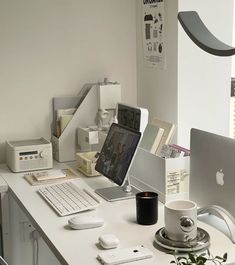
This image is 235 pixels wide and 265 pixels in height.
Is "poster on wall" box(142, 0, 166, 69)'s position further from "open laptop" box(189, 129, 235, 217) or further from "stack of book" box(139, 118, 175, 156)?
"open laptop" box(189, 129, 235, 217)

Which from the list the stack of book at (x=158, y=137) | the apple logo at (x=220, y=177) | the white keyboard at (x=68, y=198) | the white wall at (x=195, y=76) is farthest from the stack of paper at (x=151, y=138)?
the apple logo at (x=220, y=177)

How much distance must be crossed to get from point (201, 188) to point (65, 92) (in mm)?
1300

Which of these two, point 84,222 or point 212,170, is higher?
point 212,170

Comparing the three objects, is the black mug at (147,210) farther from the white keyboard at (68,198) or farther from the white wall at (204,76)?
the white wall at (204,76)

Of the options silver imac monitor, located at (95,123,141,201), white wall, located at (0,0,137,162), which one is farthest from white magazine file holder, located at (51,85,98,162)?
silver imac monitor, located at (95,123,141,201)

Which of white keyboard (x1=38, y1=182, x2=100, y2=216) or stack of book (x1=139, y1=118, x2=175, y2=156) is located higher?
stack of book (x1=139, y1=118, x2=175, y2=156)

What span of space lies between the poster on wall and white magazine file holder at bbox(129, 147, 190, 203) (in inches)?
27.7

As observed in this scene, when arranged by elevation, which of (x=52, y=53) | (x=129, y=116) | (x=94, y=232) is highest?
(x=52, y=53)

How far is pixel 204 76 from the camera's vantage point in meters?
2.63

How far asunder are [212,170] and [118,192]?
59cm

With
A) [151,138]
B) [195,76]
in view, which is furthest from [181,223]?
[195,76]

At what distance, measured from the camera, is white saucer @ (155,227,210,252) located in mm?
1656

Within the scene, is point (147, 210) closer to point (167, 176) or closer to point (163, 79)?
point (167, 176)

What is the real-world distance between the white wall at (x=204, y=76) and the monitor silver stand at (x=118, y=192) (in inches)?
19.1
